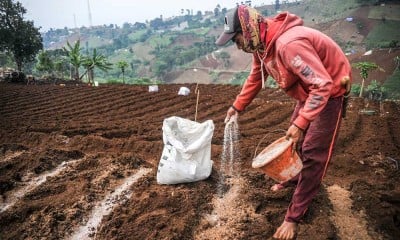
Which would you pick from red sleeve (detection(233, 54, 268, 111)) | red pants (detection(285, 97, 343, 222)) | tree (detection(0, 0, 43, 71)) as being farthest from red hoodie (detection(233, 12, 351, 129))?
tree (detection(0, 0, 43, 71))

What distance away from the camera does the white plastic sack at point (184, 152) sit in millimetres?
3016

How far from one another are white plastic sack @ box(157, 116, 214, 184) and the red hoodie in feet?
3.41

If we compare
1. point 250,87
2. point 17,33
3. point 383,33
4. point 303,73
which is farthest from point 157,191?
point 383,33

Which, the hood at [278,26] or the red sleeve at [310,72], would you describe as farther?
the hood at [278,26]

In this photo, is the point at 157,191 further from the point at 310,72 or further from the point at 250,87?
the point at 310,72

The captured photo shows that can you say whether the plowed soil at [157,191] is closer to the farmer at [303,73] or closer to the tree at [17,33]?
the farmer at [303,73]

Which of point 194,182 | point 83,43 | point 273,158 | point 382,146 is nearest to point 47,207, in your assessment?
point 194,182

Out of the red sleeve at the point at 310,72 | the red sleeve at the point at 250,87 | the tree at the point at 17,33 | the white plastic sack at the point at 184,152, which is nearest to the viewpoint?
the red sleeve at the point at 310,72

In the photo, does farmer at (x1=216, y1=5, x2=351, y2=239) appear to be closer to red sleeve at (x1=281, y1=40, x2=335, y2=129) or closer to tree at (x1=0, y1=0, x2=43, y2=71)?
red sleeve at (x1=281, y1=40, x2=335, y2=129)

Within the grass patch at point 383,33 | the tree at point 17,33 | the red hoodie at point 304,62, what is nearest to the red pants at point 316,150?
the red hoodie at point 304,62

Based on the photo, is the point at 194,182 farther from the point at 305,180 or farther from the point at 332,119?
the point at 332,119

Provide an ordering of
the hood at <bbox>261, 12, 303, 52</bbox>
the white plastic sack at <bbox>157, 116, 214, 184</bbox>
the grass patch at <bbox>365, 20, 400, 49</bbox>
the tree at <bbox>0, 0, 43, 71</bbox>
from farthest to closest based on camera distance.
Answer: the grass patch at <bbox>365, 20, 400, 49</bbox>
the tree at <bbox>0, 0, 43, 71</bbox>
the white plastic sack at <bbox>157, 116, 214, 184</bbox>
the hood at <bbox>261, 12, 303, 52</bbox>

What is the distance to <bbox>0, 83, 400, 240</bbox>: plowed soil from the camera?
257 centimetres

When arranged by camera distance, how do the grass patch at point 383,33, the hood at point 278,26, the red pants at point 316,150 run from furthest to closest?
1. the grass patch at point 383,33
2. the red pants at point 316,150
3. the hood at point 278,26
